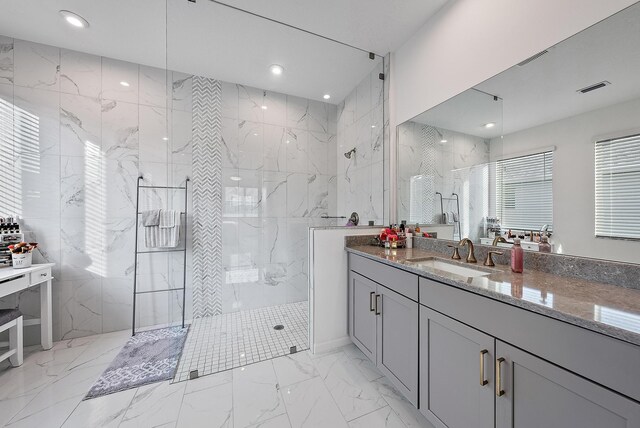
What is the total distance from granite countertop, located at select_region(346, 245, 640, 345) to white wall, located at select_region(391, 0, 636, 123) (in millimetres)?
1154

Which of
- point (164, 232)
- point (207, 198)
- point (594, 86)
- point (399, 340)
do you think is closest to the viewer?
point (594, 86)

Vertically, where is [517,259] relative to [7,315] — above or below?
above

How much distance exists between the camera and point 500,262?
4.49ft

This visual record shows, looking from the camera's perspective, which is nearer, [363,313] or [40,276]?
[363,313]

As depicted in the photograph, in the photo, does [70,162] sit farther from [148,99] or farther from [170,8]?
[170,8]

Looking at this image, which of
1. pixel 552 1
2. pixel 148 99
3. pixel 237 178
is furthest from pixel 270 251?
pixel 552 1

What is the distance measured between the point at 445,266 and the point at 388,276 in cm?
43

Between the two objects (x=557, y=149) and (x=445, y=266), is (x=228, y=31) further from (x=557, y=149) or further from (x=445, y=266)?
(x=445, y=266)

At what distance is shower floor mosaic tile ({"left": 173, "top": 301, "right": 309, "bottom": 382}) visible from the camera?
1809 mm

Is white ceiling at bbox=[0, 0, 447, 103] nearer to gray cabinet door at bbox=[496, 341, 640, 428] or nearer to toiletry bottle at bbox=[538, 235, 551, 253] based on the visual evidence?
toiletry bottle at bbox=[538, 235, 551, 253]

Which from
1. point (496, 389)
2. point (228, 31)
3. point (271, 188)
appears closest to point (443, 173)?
point (496, 389)

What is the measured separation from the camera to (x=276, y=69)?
2.44 m

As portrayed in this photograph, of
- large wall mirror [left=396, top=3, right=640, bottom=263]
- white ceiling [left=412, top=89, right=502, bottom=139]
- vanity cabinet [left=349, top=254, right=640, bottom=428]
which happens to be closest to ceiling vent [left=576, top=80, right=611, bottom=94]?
large wall mirror [left=396, top=3, right=640, bottom=263]

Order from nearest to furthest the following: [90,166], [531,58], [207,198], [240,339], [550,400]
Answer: [550,400] < [531,58] < [240,339] < [90,166] < [207,198]
